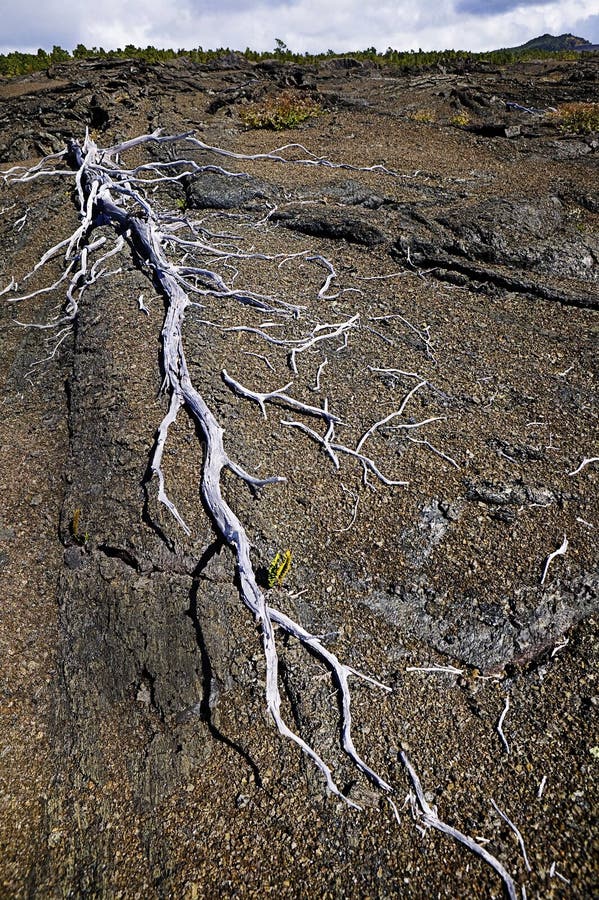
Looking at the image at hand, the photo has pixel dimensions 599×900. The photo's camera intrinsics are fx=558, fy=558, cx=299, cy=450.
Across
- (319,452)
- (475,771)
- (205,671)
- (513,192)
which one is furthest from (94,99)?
(475,771)

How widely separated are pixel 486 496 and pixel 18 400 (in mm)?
3760

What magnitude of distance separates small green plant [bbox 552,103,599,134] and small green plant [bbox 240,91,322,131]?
4031 millimetres

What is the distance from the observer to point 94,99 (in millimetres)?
9195

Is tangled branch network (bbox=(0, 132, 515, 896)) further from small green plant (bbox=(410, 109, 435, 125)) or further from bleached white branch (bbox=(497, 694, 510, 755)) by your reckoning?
small green plant (bbox=(410, 109, 435, 125))

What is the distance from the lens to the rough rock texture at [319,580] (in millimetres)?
2260

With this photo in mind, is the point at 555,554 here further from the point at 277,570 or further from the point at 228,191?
the point at 228,191

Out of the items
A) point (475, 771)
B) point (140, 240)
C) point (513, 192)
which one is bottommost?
point (475, 771)

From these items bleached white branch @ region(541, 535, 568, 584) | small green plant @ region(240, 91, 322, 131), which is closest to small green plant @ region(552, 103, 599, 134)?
small green plant @ region(240, 91, 322, 131)

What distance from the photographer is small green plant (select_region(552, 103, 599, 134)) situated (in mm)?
8578

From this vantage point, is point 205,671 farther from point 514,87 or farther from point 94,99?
point 514,87

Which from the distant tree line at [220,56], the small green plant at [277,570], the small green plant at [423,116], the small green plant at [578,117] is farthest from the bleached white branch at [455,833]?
the distant tree line at [220,56]

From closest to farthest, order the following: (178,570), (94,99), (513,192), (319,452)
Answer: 1. (178,570)
2. (319,452)
3. (513,192)
4. (94,99)

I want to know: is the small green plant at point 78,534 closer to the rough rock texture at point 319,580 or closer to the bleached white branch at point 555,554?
the rough rock texture at point 319,580

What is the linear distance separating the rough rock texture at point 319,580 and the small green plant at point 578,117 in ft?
11.9
